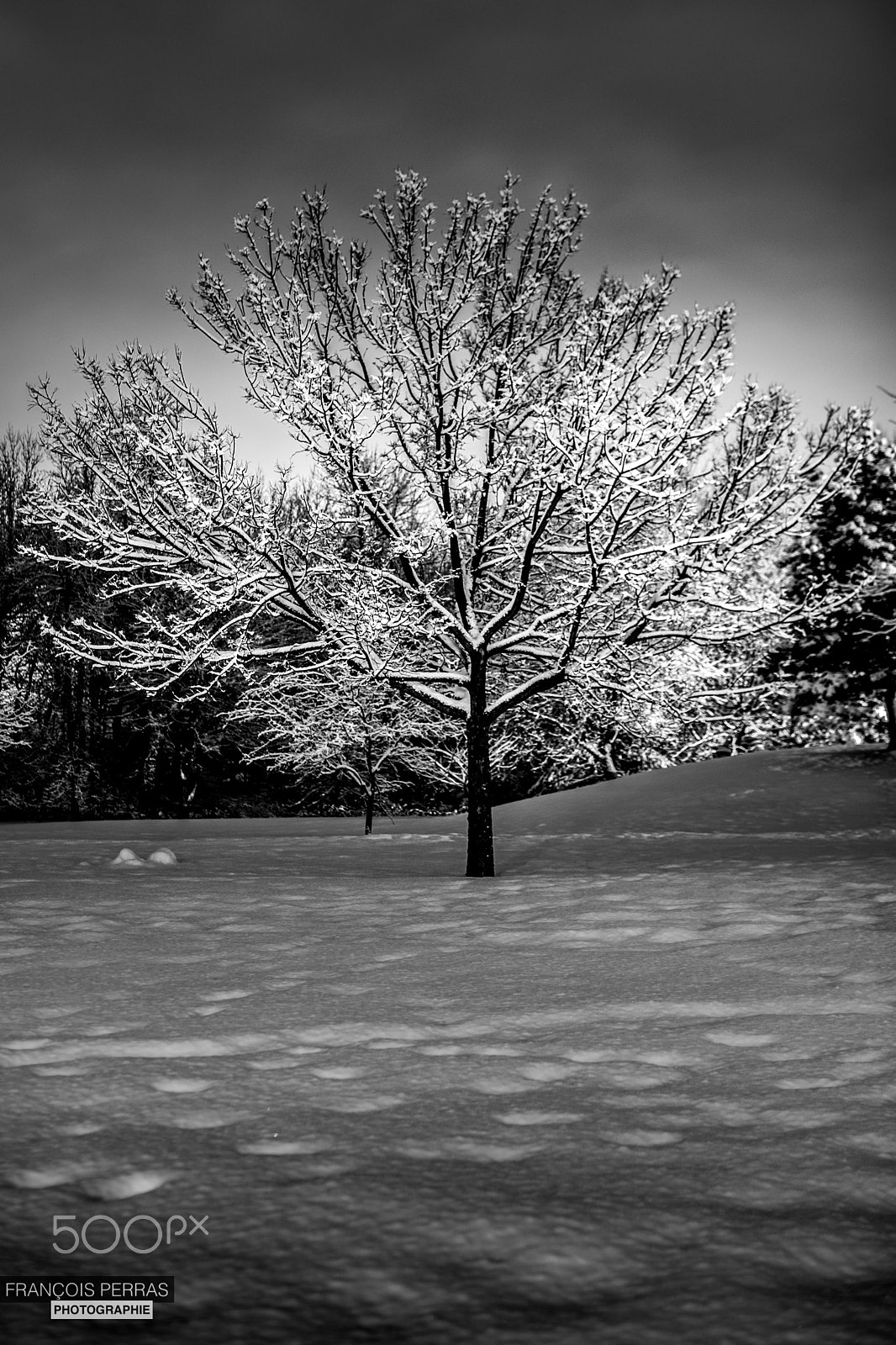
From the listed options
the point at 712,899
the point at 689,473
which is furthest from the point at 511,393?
the point at 712,899

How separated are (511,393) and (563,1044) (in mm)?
7907

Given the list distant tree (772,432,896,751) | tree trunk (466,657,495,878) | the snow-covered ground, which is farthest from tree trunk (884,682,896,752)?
the snow-covered ground

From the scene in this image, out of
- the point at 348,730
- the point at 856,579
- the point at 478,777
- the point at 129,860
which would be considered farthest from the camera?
the point at 856,579

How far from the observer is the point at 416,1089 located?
2977 mm

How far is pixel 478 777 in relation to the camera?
30.8 feet

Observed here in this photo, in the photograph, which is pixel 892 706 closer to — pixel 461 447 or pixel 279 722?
pixel 279 722

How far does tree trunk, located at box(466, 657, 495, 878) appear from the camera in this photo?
923 cm

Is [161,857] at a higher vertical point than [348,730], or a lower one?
lower

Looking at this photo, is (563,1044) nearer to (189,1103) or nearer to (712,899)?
(189,1103)

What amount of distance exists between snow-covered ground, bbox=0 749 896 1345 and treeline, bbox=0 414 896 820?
13.5 metres

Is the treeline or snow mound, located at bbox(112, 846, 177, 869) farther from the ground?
the treeline

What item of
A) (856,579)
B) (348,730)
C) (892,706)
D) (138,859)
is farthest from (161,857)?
(892,706)

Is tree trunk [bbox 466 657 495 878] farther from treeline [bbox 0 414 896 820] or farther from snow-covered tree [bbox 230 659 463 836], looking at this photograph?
Answer: treeline [bbox 0 414 896 820]

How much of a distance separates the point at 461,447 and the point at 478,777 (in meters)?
3.60
